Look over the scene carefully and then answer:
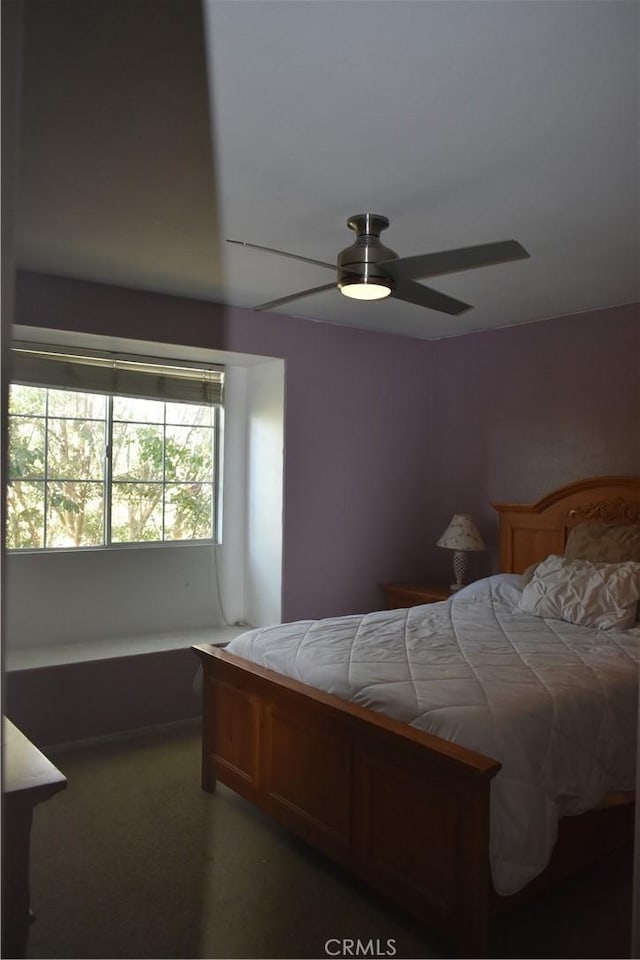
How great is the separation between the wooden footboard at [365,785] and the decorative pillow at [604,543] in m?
1.65

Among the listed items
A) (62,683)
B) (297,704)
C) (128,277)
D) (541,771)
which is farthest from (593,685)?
(128,277)

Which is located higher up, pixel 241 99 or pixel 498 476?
pixel 241 99

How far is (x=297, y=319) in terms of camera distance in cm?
384

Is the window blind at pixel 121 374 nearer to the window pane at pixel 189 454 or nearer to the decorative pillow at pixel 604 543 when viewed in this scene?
the window pane at pixel 189 454

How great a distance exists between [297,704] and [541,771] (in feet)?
2.57

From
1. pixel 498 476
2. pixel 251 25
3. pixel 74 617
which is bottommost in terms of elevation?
pixel 74 617

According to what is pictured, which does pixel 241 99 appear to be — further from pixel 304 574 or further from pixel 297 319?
pixel 304 574

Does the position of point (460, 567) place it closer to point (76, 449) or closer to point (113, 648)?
point (113, 648)

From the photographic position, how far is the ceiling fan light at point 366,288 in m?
2.11

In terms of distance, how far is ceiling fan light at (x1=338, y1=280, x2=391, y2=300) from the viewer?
6.91 feet

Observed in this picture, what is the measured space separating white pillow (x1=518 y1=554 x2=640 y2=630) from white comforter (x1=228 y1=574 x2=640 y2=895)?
2.8 inches

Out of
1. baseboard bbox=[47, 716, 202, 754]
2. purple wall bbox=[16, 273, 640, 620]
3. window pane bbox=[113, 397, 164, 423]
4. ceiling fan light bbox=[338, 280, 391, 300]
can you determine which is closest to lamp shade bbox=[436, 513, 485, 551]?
purple wall bbox=[16, 273, 640, 620]

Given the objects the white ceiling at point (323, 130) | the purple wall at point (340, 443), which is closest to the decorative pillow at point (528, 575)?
the purple wall at point (340, 443)

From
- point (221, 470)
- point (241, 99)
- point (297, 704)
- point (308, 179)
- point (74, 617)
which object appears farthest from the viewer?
point (221, 470)
